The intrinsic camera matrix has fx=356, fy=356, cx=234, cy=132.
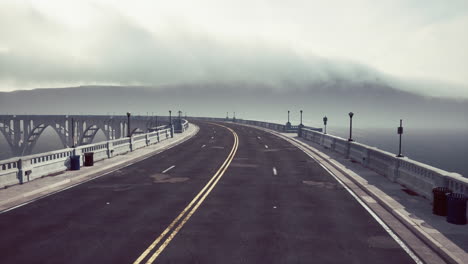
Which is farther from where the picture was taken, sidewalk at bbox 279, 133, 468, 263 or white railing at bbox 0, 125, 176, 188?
white railing at bbox 0, 125, 176, 188

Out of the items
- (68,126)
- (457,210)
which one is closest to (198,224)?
(457,210)

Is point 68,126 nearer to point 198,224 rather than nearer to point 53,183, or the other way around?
point 53,183

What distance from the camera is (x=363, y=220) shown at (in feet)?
37.5

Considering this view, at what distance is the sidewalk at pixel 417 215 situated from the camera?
892cm

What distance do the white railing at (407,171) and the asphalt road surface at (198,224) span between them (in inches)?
109

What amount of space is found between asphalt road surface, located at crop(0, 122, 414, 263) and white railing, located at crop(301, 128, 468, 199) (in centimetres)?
278

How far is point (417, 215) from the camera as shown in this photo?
11.4 meters

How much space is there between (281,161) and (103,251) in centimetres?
1788

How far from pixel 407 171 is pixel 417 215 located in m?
4.63

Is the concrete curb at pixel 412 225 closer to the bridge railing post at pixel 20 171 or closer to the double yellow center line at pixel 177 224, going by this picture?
the double yellow center line at pixel 177 224

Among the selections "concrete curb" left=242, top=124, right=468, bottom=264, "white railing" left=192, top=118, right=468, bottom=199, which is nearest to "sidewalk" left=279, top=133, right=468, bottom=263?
"concrete curb" left=242, top=124, right=468, bottom=264

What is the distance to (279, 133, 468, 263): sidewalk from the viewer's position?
29.3 ft

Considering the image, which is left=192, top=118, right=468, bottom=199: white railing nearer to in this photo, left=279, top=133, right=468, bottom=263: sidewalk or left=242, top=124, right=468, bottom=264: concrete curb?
left=279, top=133, right=468, bottom=263: sidewalk

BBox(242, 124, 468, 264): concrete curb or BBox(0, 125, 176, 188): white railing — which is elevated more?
BBox(0, 125, 176, 188): white railing
